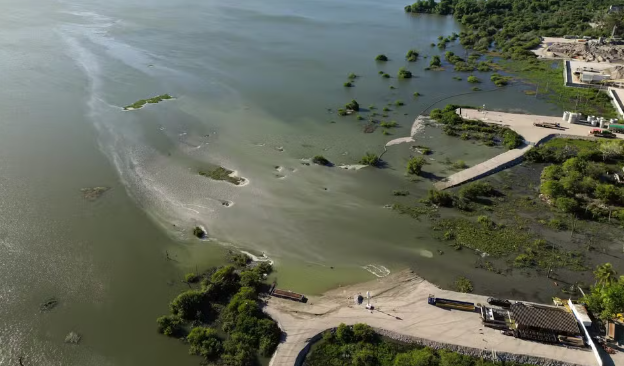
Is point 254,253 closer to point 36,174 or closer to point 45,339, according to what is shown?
point 45,339

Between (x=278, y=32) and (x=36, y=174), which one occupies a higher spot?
(x=278, y=32)

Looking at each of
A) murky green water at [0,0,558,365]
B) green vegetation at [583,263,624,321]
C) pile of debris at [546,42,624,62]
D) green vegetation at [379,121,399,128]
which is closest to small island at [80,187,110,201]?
murky green water at [0,0,558,365]

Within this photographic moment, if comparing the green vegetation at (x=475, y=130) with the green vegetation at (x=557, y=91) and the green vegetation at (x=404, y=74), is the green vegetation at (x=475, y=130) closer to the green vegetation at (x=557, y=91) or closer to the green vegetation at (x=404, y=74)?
the green vegetation at (x=557, y=91)

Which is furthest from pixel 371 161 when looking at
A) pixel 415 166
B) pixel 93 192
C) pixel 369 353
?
pixel 93 192

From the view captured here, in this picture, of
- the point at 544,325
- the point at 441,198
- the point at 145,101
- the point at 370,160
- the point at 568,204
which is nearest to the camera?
the point at 544,325

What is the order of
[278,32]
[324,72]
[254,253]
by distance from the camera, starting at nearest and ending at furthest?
1. [254,253]
2. [324,72]
3. [278,32]

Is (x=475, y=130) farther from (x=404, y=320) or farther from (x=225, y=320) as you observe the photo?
(x=225, y=320)

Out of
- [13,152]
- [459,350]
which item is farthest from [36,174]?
[459,350]
